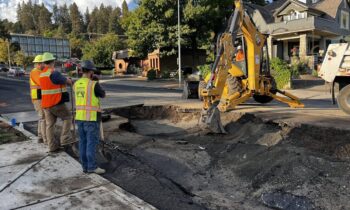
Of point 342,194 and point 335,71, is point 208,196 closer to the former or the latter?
point 342,194

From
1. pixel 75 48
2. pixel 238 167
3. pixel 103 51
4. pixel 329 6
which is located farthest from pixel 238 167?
pixel 75 48

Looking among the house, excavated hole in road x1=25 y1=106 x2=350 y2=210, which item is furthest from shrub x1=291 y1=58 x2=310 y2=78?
excavated hole in road x1=25 y1=106 x2=350 y2=210

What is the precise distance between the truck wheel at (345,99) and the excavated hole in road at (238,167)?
223 cm

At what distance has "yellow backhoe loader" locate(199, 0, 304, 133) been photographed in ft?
30.8

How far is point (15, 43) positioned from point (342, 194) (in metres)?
101

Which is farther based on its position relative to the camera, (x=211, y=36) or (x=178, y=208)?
(x=211, y=36)

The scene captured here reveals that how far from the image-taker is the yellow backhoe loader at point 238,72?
939cm

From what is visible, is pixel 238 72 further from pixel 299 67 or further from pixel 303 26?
pixel 303 26

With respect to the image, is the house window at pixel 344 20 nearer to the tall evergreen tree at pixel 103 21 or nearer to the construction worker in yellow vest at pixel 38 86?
the construction worker in yellow vest at pixel 38 86

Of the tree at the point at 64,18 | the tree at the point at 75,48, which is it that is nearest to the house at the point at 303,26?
the tree at the point at 75,48

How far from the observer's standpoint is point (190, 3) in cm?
3384

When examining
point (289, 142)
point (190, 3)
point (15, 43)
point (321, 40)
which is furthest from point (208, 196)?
point (15, 43)

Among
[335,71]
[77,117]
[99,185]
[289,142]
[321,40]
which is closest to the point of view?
[99,185]

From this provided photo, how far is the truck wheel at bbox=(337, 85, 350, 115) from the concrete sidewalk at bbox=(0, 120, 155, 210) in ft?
23.6
